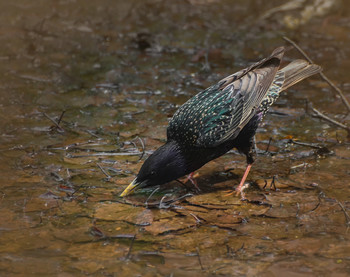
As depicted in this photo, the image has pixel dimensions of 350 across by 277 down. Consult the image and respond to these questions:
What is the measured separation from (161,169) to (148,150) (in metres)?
0.92

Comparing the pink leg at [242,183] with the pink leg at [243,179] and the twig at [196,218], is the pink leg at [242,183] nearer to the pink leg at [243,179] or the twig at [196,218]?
the pink leg at [243,179]

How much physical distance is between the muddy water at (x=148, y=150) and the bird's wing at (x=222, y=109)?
0.50 meters

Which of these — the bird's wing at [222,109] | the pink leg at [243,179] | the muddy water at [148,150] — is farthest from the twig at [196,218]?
the bird's wing at [222,109]

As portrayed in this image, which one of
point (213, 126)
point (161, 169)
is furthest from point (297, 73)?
point (161, 169)

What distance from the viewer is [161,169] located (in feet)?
15.6

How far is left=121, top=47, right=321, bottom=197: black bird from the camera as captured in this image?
15.8 ft

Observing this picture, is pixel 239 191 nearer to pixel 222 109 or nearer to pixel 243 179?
pixel 243 179

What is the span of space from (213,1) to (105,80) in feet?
14.3

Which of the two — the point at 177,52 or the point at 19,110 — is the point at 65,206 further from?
the point at 177,52

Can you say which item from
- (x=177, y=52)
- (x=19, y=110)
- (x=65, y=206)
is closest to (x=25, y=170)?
(x=65, y=206)

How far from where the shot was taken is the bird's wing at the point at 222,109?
4957mm

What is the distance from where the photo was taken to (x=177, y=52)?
8648 millimetres

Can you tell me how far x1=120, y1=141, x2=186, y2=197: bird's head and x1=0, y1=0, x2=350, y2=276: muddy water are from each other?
0.15 m

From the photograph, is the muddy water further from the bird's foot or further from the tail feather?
the tail feather
